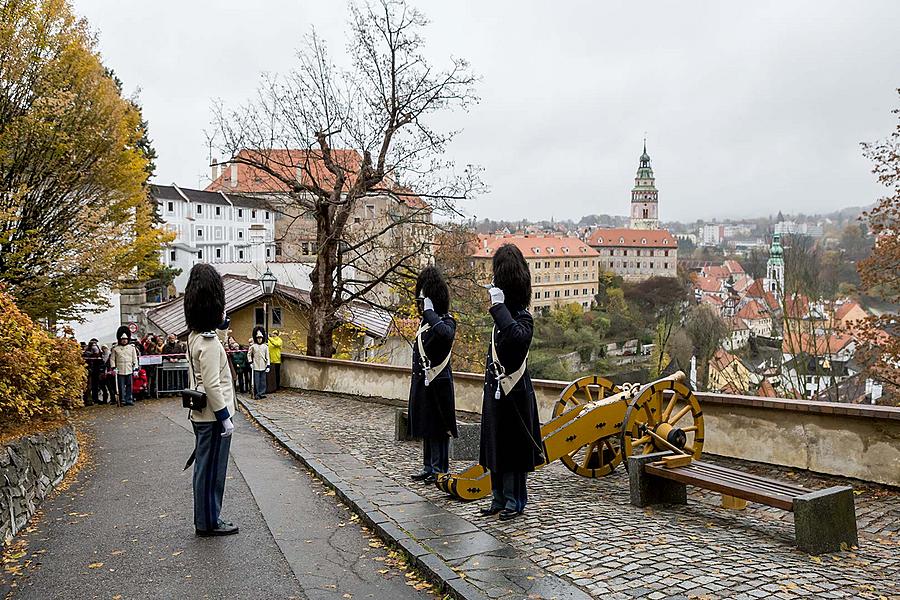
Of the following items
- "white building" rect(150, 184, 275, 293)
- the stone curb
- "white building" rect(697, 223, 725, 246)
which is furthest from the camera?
"white building" rect(697, 223, 725, 246)

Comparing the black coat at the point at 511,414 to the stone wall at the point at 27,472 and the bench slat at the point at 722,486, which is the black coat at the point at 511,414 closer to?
the bench slat at the point at 722,486

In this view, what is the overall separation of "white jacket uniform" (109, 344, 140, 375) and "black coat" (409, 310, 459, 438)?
1152 cm

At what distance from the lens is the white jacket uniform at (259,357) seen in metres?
18.0

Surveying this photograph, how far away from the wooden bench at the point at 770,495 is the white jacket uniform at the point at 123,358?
13813 mm

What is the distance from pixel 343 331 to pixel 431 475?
755 inches

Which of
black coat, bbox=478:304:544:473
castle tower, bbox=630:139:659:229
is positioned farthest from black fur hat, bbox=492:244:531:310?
castle tower, bbox=630:139:659:229

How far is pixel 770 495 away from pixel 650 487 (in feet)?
4.48

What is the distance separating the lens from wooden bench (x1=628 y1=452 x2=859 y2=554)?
5711 mm

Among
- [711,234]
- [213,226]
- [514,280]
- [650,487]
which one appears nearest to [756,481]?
[650,487]

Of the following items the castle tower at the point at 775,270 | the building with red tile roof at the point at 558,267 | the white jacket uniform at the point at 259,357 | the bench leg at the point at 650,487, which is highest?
the building with red tile roof at the point at 558,267

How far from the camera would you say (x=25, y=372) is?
8289 millimetres

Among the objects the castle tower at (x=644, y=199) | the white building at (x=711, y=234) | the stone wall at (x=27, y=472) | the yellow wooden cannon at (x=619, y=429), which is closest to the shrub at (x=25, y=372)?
the stone wall at (x=27, y=472)

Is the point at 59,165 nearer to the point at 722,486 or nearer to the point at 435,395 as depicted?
the point at 435,395

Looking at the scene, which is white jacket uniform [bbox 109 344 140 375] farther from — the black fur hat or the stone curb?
the black fur hat
